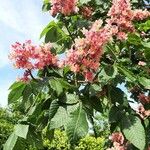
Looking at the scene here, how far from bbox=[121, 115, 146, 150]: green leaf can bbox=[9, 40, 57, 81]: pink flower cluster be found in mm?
637

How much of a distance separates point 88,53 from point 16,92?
573 mm

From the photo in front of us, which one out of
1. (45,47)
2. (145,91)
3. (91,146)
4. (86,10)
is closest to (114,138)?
(145,91)

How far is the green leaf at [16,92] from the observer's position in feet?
10.5

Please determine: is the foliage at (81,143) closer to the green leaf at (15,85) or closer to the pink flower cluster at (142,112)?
the pink flower cluster at (142,112)

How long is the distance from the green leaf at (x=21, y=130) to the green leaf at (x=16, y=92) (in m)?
0.20

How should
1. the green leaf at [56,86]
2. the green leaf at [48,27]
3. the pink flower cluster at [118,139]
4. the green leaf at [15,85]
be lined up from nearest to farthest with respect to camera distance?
the green leaf at [56,86]
the green leaf at [15,85]
the pink flower cluster at [118,139]
the green leaf at [48,27]

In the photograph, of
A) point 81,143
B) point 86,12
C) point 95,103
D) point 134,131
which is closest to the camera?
point 134,131

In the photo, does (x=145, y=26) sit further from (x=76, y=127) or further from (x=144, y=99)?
(x=76, y=127)

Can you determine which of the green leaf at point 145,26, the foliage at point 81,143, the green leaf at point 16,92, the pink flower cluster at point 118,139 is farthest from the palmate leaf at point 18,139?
the foliage at point 81,143

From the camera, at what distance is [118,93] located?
321cm

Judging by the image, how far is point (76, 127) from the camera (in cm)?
284

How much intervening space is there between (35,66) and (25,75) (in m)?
0.09

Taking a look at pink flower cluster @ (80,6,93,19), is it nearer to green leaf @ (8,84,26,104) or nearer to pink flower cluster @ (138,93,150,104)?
pink flower cluster @ (138,93,150,104)

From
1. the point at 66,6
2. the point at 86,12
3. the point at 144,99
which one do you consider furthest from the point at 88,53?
the point at 86,12
